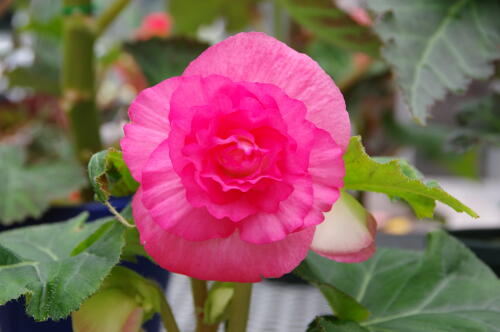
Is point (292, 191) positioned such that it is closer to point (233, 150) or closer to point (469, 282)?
point (233, 150)

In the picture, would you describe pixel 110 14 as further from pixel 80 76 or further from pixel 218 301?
pixel 218 301

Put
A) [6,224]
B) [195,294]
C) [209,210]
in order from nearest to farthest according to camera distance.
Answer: [209,210]
[195,294]
[6,224]

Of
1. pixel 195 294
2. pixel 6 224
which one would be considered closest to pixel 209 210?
pixel 195 294

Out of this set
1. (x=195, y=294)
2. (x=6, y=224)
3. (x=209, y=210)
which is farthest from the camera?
(x=6, y=224)

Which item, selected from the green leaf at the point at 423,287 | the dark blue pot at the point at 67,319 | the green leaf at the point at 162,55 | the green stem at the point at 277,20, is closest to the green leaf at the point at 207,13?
the green stem at the point at 277,20

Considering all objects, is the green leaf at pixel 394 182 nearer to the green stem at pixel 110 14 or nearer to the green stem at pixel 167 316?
the green stem at pixel 167 316

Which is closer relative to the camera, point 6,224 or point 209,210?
point 209,210

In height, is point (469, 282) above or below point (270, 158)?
below

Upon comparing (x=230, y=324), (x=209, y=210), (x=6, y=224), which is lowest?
(x=6, y=224)
